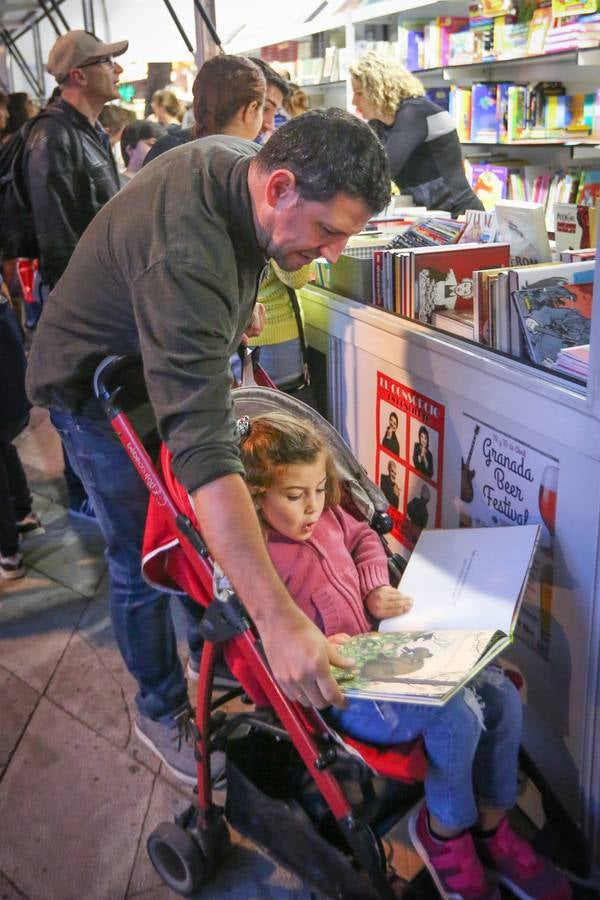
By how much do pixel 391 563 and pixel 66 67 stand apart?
2191 millimetres

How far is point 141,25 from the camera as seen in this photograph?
305 inches

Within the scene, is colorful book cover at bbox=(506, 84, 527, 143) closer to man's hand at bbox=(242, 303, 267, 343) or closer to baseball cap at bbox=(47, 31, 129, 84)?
baseball cap at bbox=(47, 31, 129, 84)

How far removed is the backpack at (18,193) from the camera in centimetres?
282

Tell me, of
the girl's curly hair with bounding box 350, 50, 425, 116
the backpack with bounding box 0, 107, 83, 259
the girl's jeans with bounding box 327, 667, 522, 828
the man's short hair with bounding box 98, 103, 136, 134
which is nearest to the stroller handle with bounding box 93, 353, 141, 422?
the girl's jeans with bounding box 327, 667, 522, 828

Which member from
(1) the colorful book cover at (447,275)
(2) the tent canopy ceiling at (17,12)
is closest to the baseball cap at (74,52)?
(1) the colorful book cover at (447,275)

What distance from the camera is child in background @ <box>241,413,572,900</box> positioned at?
1.42 m

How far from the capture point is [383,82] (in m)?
3.81

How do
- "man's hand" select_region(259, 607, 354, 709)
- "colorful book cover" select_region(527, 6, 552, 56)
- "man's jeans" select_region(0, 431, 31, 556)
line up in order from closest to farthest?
"man's hand" select_region(259, 607, 354, 709)
"man's jeans" select_region(0, 431, 31, 556)
"colorful book cover" select_region(527, 6, 552, 56)

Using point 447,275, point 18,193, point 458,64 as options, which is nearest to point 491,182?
point 458,64

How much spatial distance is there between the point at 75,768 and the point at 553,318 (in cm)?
163

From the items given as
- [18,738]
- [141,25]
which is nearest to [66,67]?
[18,738]

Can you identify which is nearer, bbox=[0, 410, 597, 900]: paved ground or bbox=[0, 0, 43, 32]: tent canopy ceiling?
bbox=[0, 410, 597, 900]: paved ground

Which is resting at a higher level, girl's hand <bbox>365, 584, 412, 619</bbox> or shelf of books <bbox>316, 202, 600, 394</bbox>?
shelf of books <bbox>316, 202, 600, 394</bbox>

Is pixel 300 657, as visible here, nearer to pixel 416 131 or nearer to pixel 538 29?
→ pixel 416 131
